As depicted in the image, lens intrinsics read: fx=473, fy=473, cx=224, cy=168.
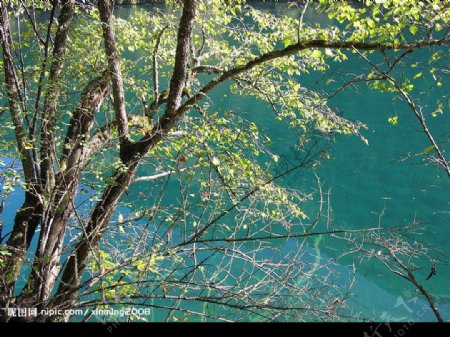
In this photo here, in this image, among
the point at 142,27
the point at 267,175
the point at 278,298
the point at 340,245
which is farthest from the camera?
the point at 340,245

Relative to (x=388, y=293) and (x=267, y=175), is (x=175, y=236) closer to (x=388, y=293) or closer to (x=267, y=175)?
(x=267, y=175)

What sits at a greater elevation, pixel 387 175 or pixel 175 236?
pixel 175 236

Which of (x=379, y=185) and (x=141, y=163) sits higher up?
(x=141, y=163)

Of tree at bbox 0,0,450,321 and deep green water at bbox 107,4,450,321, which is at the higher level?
tree at bbox 0,0,450,321

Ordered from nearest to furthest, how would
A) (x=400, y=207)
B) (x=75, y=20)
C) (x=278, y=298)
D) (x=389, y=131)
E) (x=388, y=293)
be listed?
(x=278, y=298), (x=75, y=20), (x=388, y=293), (x=400, y=207), (x=389, y=131)

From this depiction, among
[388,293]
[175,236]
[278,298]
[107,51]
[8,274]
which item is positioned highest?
[107,51]

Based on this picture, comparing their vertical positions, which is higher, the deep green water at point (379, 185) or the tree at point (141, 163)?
the tree at point (141, 163)

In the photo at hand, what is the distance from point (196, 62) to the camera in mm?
5660

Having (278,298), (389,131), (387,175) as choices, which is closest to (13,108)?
(278,298)

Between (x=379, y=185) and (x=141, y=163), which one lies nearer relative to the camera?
(x=141, y=163)

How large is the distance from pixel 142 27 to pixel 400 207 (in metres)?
8.70

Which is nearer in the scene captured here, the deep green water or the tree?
the tree

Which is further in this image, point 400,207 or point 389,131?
point 389,131

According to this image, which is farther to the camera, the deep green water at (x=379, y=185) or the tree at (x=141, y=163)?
the deep green water at (x=379, y=185)
